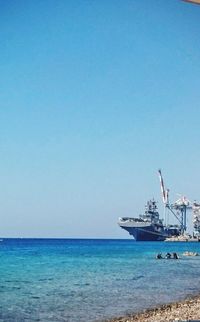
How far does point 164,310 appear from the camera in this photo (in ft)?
18.3

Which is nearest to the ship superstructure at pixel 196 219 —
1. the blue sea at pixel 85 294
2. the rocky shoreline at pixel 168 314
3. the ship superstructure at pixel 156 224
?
the ship superstructure at pixel 156 224

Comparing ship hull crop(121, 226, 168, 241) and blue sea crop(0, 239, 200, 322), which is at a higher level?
ship hull crop(121, 226, 168, 241)

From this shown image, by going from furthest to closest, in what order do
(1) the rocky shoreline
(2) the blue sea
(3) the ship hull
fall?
(3) the ship hull
(2) the blue sea
(1) the rocky shoreline

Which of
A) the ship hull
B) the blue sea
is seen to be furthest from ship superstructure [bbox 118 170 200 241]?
the blue sea

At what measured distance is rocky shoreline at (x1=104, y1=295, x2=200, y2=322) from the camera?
4777 mm

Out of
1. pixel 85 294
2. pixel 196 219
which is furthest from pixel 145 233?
pixel 85 294

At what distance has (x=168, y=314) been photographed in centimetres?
516

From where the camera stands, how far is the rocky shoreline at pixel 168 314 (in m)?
4.78

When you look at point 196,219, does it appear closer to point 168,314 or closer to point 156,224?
point 156,224

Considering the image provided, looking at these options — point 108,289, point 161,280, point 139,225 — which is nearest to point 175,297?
point 108,289

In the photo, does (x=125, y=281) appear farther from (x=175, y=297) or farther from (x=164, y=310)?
(x=164, y=310)

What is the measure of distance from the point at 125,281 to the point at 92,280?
739mm

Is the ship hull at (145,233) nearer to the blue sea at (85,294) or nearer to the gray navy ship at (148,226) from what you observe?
the gray navy ship at (148,226)

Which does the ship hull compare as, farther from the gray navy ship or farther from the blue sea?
the blue sea
